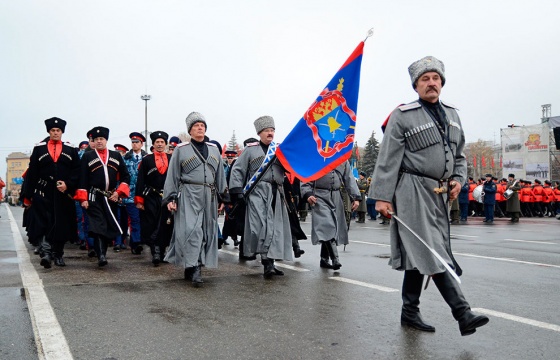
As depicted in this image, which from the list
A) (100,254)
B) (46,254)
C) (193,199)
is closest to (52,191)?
(46,254)

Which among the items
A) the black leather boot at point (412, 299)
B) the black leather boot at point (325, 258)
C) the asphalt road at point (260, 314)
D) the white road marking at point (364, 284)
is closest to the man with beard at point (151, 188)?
the asphalt road at point (260, 314)

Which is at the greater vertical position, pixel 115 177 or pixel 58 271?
pixel 115 177

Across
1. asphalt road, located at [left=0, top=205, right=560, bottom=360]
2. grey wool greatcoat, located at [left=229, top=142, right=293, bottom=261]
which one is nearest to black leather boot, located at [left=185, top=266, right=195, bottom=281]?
asphalt road, located at [left=0, top=205, right=560, bottom=360]

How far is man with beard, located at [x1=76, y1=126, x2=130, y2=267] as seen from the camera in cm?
807

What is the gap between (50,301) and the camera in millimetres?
5242

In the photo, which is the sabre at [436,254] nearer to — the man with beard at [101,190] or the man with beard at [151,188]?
the man with beard at [101,190]

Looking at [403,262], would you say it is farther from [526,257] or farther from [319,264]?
[526,257]

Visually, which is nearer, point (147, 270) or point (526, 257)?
point (147, 270)

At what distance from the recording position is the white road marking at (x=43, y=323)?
12.1 ft

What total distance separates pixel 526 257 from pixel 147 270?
20.4 ft

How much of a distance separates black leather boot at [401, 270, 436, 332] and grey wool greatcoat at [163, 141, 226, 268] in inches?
117

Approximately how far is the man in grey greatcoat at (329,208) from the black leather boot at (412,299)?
127 inches

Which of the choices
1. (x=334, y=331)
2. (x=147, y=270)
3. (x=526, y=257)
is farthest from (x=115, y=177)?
(x=526, y=257)

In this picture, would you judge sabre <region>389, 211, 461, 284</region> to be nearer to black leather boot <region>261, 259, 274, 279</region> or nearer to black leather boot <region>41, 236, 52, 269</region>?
black leather boot <region>261, 259, 274, 279</region>
